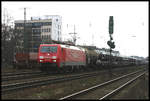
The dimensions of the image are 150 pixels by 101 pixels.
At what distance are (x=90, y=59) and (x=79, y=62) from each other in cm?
658

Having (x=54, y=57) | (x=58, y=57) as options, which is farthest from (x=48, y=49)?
(x=58, y=57)

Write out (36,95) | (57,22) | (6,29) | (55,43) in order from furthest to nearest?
1. (57,22)
2. (6,29)
3. (55,43)
4. (36,95)

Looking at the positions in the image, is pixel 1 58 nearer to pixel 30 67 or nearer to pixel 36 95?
pixel 30 67

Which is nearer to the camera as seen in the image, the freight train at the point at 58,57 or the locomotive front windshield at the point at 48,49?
the freight train at the point at 58,57

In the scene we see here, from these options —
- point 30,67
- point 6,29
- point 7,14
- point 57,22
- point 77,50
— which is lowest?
point 30,67

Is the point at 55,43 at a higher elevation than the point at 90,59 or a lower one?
higher

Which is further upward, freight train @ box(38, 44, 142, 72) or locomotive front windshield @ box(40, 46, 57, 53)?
locomotive front windshield @ box(40, 46, 57, 53)

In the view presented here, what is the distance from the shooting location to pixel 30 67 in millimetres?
33281

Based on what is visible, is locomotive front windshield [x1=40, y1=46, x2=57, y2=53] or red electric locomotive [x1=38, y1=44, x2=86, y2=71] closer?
red electric locomotive [x1=38, y1=44, x2=86, y2=71]

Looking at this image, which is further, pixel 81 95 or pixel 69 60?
pixel 69 60

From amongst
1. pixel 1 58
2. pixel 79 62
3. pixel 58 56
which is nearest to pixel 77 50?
pixel 79 62

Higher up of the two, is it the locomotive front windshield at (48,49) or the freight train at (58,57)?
the locomotive front windshield at (48,49)

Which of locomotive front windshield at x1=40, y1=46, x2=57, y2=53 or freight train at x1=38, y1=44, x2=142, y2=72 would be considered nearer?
freight train at x1=38, y1=44, x2=142, y2=72

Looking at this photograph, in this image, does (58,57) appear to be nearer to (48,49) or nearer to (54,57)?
(54,57)
